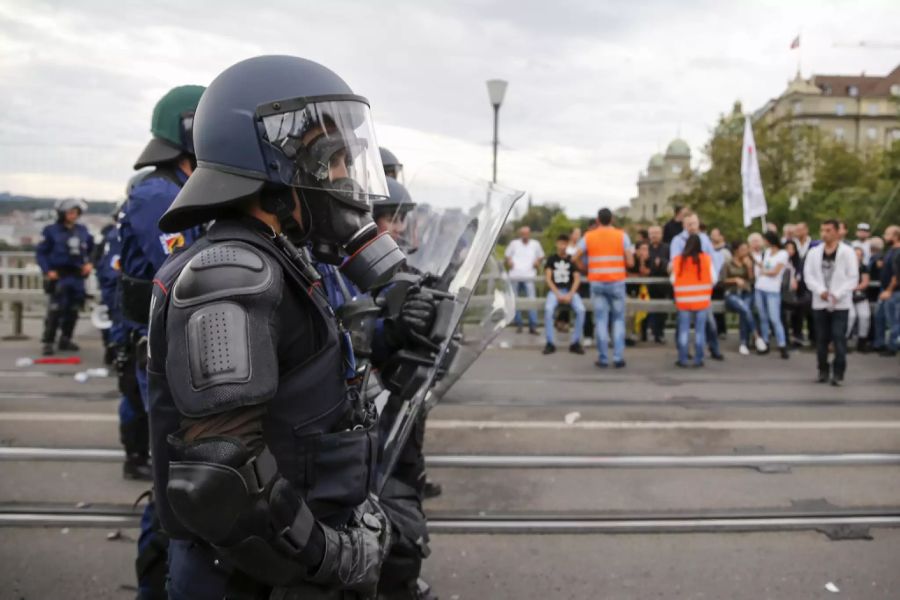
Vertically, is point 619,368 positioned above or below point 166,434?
below

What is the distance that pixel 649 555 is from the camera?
387cm

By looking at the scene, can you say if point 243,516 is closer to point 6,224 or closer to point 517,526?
point 517,526

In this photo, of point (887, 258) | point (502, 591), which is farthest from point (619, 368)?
point (502, 591)

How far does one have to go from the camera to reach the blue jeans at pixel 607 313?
965 cm

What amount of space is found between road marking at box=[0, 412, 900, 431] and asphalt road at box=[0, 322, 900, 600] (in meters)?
0.02

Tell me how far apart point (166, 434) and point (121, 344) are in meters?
3.14

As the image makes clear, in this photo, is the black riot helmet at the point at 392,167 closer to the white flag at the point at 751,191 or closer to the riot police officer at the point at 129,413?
the riot police officer at the point at 129,413

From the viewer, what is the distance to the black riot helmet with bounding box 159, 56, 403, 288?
70.8 inches

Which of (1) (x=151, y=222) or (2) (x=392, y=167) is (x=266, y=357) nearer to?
(1) (x=151, y=222)

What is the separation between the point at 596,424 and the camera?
6441mm

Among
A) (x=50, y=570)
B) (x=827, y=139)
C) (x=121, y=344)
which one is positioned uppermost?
(x=827, y=139)

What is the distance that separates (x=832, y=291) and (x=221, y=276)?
27.1ft

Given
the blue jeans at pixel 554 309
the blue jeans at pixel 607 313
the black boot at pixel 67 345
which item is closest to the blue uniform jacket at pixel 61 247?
the black boot at pixel 67 345

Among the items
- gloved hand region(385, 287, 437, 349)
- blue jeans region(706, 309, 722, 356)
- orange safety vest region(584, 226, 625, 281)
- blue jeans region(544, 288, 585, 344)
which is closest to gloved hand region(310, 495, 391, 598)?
gloved hand region(385, 287, 437, 349)
